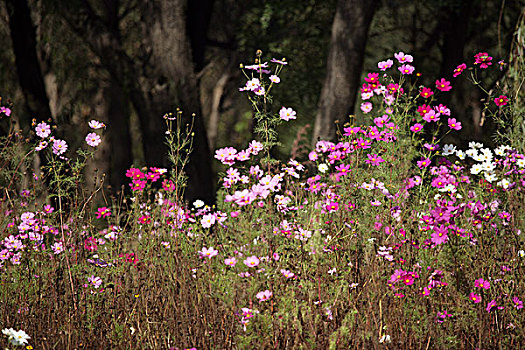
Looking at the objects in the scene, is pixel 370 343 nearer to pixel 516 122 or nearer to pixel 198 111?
pixel 516 122

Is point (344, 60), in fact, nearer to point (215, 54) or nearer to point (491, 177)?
point (215, 54)

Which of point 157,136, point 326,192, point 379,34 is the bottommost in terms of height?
point 326,192

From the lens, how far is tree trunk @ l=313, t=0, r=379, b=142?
723 cm

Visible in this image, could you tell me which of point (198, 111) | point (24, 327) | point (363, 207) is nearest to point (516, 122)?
point (363, 207)

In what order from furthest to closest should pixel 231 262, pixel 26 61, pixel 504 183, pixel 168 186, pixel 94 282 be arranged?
1. pixel 26 61
2. pixel 504 183
3. pixel 168 186
4. pixel 94 282
5. pixel 231 262

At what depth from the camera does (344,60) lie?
23.9 feet

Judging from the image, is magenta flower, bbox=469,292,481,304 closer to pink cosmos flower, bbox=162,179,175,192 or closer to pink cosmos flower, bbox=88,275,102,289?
pink cosmos flower, bbox=162,179,175,192

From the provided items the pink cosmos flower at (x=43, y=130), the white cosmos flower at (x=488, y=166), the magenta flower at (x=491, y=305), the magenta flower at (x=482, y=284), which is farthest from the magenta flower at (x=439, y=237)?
the pink cosmos flower at (x=43, y=130)

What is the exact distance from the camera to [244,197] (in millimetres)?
3072

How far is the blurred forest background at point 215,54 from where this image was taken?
9.09 meters

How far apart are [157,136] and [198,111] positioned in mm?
682

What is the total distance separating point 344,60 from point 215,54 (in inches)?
117

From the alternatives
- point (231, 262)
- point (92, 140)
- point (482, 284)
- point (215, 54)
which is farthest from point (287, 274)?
point (215, 54)

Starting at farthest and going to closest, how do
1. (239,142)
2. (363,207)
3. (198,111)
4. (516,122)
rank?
(239,142) < (198,111) < (516,122) < (363,207)
